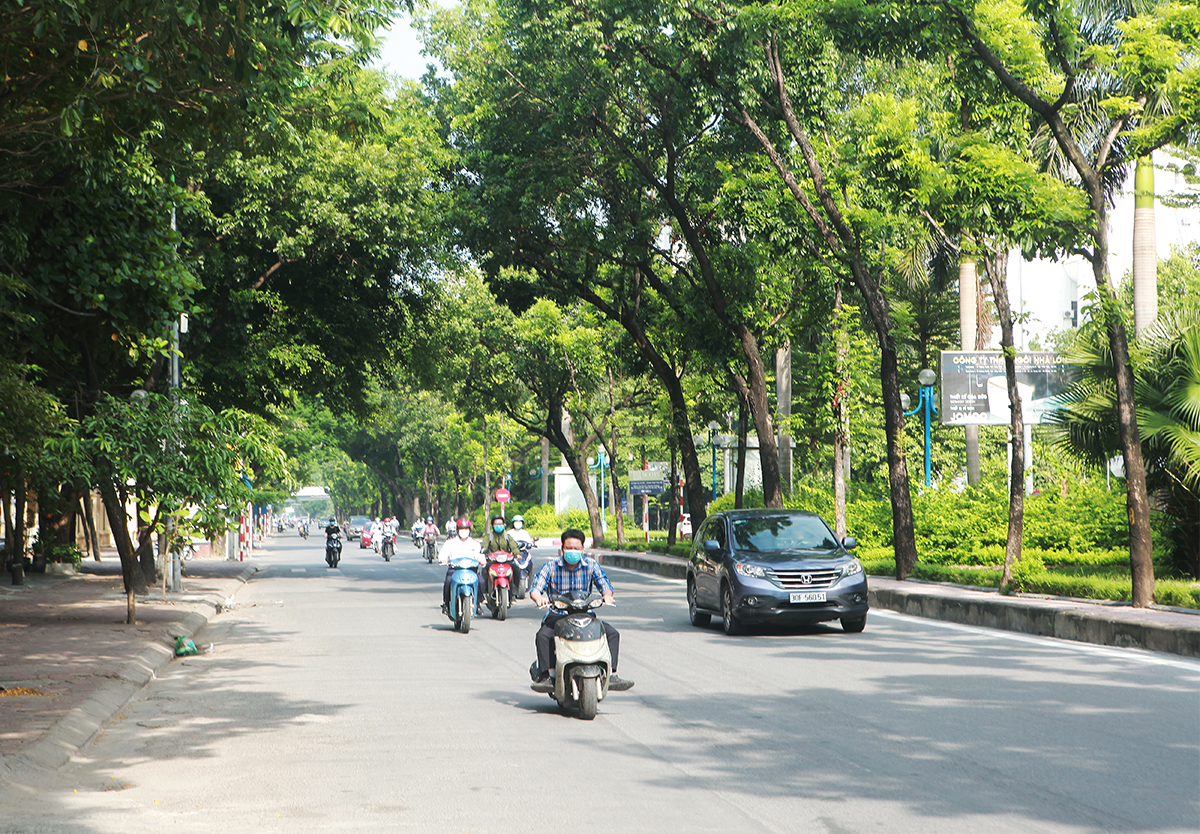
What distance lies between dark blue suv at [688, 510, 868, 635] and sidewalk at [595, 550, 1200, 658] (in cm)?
217

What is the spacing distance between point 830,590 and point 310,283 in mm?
15951

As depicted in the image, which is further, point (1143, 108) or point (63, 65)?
point (1143, 108)

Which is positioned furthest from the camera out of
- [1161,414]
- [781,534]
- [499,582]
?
[1161,414]

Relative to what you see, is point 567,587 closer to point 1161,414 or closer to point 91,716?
point 91,716

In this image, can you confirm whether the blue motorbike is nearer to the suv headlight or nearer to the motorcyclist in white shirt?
the motorcyclist in white shirt

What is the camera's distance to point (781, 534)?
17.4m

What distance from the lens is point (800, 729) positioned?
922cm

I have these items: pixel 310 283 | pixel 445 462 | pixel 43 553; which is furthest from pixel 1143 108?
pixel 445 462

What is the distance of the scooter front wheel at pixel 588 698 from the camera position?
32.7 ft

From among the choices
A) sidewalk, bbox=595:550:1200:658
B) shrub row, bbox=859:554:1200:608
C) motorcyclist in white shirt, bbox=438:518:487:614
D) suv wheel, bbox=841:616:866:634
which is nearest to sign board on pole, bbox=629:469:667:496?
shrub row, bbox=859:554:1200:608

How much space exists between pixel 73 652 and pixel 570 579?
22.4 feet

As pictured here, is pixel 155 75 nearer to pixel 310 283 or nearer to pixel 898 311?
pixel 310 283

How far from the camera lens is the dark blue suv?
16047 mm

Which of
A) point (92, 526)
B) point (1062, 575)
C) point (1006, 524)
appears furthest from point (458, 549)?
point (92, 526)
